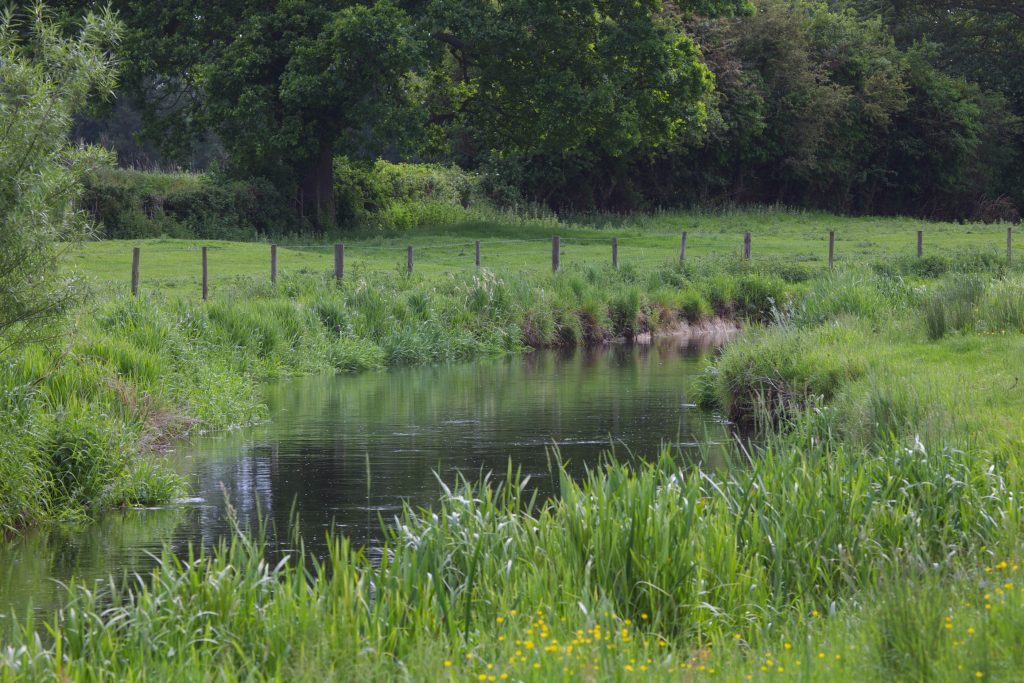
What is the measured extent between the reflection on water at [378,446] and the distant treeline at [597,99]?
16.4 meters

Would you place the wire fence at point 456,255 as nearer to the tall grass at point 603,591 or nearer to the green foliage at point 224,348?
the green foliage at point 224,348

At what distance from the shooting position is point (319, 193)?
4456 centimetres

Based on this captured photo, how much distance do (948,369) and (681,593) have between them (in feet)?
24.6

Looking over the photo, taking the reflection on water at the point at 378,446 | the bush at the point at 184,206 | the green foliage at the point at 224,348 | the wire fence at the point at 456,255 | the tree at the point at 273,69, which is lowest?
the reflection on water at the point at 378,446

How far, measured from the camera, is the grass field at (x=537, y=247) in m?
33.6

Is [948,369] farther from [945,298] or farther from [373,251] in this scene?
[373,251]

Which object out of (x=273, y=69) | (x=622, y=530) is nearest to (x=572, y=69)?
(x=273, y=69)

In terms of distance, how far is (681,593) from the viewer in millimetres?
7902

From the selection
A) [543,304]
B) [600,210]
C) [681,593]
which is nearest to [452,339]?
[543,304]

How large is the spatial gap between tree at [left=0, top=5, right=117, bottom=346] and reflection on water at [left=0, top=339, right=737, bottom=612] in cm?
207

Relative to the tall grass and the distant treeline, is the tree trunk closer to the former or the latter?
the distant treeline

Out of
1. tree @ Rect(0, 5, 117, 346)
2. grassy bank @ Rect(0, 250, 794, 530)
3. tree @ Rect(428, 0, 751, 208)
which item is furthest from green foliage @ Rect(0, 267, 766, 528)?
tree @ Rect(428, 0, 751, 208)

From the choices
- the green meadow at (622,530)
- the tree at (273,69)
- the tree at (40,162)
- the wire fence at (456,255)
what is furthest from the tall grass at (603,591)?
the tree at (273,69)

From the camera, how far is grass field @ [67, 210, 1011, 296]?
33.6 metres
